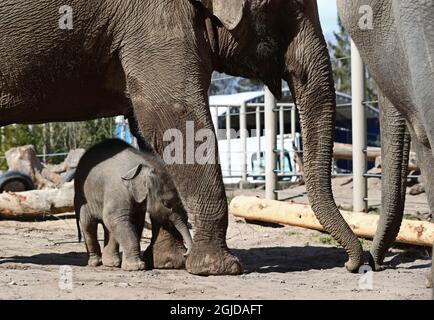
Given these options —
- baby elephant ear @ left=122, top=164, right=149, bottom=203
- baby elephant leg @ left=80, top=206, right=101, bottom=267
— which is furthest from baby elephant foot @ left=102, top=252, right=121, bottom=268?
baby elephant ear @ left=122, top=164, right=149, bottom=203

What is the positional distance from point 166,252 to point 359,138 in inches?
139

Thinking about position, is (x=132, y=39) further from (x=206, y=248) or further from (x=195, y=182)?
(x=206, y=248)

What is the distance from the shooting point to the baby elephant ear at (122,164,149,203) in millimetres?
6957

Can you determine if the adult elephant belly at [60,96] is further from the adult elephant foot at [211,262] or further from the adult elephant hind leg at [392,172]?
the adult elephant hind leg at [392,172]

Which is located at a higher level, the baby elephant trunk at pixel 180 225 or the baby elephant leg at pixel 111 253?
the baby elephant trunk at pixel 180 225

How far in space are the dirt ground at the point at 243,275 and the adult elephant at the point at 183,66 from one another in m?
0.36

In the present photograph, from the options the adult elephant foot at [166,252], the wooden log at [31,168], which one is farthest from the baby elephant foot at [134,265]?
the wooden log at [31,168]

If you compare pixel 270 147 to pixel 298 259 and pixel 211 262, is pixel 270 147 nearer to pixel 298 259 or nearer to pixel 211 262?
pixel 298 259

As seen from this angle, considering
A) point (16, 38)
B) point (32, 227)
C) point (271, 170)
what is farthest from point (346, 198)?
point (16, 38)

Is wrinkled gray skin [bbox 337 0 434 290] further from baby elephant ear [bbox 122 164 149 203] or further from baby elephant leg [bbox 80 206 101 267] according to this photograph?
baby elephant leg [bbox 80 206 101 267]

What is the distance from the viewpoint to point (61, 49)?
261 inches

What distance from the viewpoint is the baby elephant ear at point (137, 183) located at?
6957 millimetres

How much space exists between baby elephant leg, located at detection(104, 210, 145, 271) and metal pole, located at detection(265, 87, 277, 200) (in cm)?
495

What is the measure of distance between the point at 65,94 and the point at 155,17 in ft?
2.78
